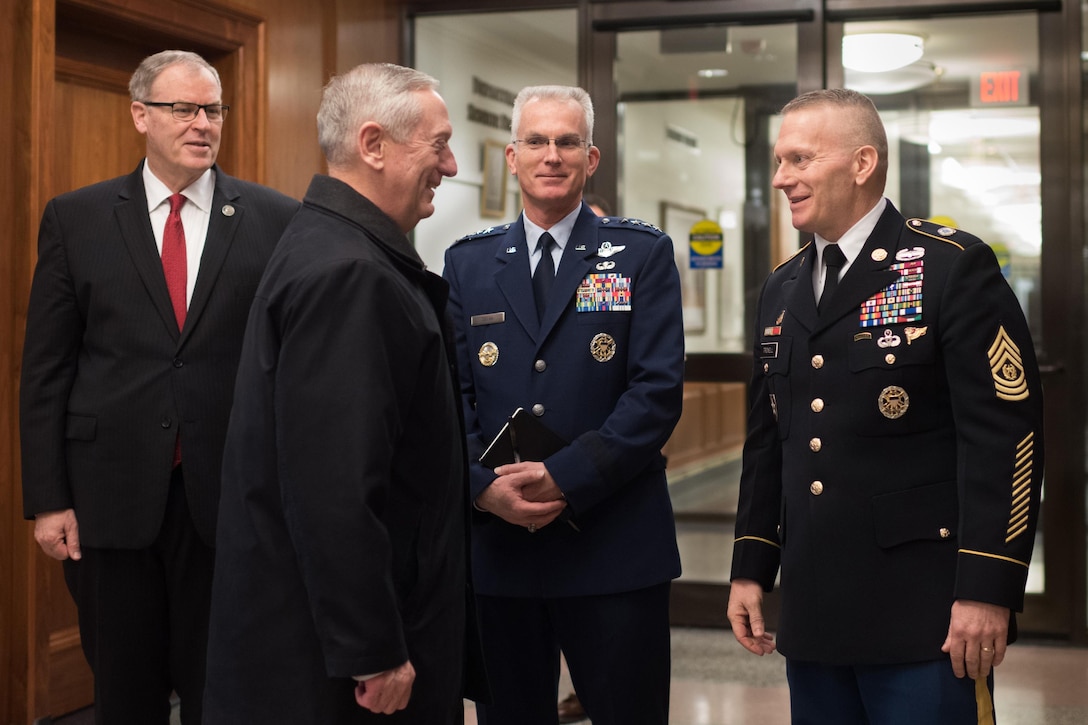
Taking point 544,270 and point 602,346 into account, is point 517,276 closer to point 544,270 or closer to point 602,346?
point 544,270

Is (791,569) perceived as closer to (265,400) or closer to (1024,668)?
(265,400)

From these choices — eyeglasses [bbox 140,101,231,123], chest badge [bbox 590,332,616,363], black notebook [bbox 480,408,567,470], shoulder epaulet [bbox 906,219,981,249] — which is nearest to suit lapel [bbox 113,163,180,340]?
eyeglasses [bbox 140,101,231,123]

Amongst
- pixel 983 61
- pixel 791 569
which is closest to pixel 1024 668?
pixel 983 61

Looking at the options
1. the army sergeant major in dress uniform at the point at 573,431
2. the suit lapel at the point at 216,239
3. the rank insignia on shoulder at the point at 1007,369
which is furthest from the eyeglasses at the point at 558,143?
the rank insignia on shoulder at the point at 1007,369

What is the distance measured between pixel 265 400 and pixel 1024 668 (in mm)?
3479

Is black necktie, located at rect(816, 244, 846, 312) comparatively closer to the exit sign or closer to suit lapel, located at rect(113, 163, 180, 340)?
suit lapel, located at rect(113, 163, 180, 340)

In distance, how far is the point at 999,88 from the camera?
4.57 metres

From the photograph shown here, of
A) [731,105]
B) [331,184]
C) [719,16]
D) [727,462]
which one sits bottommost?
[727,462]

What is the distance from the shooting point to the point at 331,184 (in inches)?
68.2

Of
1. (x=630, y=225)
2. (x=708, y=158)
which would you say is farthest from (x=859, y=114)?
(x=708, y=158)

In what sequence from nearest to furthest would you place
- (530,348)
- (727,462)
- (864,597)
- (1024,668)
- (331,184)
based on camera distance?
(331,184), (864,597), (530,348), (1024,668), (727,462)

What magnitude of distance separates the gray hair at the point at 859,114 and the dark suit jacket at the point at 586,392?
0.49 meters

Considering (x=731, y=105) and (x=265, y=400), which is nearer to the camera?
(x=265, y=400)

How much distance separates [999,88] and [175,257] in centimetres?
337
